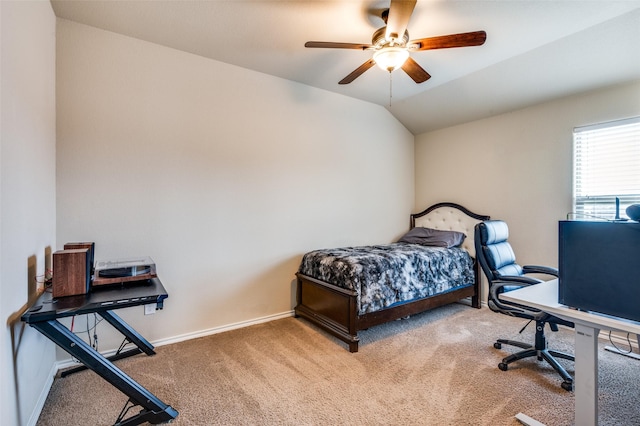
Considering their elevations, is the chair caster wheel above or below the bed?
below

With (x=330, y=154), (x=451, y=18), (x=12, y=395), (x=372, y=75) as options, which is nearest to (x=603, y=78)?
(x=451, y=18)

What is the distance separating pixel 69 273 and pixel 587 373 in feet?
8.68

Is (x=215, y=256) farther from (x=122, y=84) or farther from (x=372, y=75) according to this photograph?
(x=372, y=75)

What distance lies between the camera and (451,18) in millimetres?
2227

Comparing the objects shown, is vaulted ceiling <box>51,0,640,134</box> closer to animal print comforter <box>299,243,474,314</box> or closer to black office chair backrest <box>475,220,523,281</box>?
black office chair backrest <box>475,220,523,281</box>

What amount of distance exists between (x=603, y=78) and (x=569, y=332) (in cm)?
241

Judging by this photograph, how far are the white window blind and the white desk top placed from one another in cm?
178

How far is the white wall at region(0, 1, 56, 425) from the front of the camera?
1.32 m

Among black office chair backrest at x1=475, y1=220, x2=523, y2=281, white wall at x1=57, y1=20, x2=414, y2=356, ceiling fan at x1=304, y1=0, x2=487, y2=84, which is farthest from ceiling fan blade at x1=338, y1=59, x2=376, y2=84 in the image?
black office chair backrest at x1=475, y1=220, x2=523, y2=281

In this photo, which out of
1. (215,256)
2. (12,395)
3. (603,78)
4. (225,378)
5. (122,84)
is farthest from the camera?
(215,256)

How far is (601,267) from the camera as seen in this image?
126 centimetres

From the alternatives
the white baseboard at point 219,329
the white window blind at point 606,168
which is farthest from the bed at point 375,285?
the white window blind at point 606,168

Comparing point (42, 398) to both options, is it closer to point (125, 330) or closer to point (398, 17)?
point (125, 330)

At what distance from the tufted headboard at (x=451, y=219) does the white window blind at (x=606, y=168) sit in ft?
3.18
